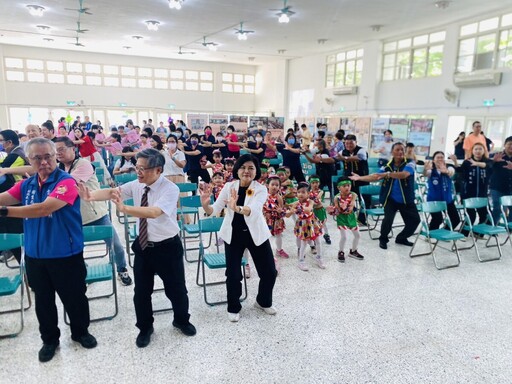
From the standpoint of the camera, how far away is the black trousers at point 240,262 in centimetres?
322

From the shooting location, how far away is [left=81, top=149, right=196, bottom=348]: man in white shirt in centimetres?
272

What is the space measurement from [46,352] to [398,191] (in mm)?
4912

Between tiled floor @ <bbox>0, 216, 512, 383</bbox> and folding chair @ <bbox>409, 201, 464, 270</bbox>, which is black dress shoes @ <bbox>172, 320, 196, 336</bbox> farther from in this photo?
folding chair @ <bbox>409, 201, 464, 270</bbox>

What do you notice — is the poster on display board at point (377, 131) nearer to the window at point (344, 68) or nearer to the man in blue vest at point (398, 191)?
the window at point (344, 68)

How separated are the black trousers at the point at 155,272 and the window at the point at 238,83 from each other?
21.2 metres

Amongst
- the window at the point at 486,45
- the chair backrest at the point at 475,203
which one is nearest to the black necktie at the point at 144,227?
the chair backrest at the point at 475,203

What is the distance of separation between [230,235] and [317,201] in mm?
2027

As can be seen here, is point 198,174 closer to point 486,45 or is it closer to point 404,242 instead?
point 404,242

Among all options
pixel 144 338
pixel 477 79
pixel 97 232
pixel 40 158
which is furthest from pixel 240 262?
pixel 477 79

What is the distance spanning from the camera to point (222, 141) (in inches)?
432

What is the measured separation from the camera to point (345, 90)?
51.7ft

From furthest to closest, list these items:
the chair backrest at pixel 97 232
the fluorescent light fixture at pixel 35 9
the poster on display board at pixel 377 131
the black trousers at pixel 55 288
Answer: the poster on display board at pixel 377 131, the fluorescent light fixture at pixel 35 9, the chair backrest at pixel 97 232, the black trousers at pixel 55 288

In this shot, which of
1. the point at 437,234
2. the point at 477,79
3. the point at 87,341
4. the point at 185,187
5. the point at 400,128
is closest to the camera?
the point at 87,341

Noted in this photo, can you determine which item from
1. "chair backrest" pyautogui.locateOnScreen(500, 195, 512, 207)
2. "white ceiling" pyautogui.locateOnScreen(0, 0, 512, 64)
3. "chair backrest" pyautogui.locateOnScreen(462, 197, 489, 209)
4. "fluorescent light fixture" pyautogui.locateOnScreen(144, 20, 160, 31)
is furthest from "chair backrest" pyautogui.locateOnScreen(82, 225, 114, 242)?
"fluorescent light fixture" pyautogui.locateOnScreen(144, 20, 160, 31)
